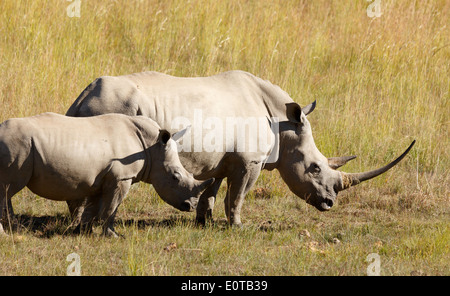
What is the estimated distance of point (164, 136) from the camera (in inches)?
279

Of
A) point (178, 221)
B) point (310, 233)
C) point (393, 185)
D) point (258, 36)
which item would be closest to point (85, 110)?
Answer: point (178, 221)

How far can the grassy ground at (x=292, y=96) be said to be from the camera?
6.78 metres

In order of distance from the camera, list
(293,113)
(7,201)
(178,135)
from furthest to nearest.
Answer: (293,113) < (178,135) < (7,201)

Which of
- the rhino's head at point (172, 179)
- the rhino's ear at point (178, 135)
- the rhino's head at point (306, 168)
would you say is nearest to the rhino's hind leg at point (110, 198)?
the rhino's head at point (172, 179)

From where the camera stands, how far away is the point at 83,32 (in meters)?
11.6

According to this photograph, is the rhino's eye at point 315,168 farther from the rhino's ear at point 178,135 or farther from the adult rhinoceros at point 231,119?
the rhino's ear at point 178,135

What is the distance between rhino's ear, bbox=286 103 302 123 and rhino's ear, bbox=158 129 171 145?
1.62m

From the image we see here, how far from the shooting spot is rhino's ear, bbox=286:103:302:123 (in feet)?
26.7

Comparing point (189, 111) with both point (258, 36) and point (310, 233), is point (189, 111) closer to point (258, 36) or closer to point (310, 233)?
point (310, 233)

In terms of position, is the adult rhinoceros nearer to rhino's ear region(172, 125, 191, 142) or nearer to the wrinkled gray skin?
rhino's ear region(172, 125, 191, 142)

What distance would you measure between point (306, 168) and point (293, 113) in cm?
61

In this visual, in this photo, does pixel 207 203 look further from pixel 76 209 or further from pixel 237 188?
pixel 76 209

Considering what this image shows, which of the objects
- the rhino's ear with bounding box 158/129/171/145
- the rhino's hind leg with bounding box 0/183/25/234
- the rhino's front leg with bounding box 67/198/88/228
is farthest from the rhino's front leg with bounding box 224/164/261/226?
the rhino's hind leg with bounding box 0/183/25/234

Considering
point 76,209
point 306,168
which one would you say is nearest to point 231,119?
point 306,168
